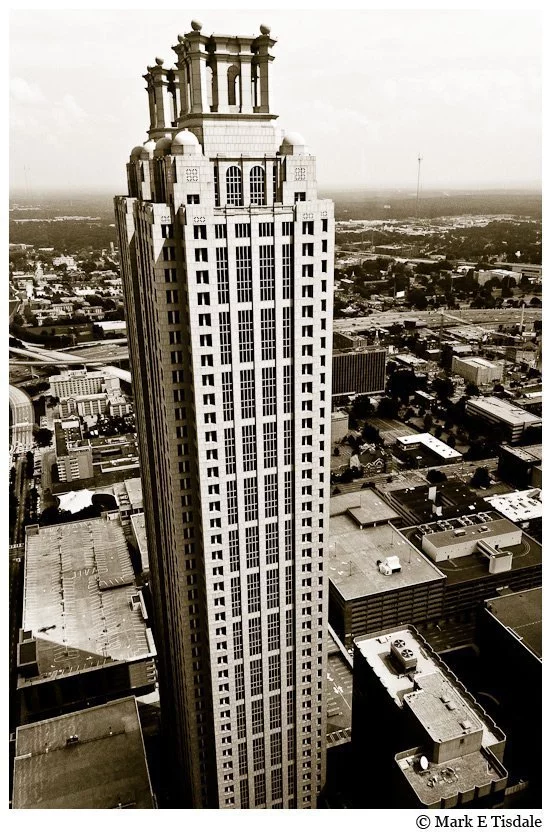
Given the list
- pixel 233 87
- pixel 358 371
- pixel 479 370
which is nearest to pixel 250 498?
pixel 233 87

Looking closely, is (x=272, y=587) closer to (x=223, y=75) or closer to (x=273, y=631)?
(x=273, y=631)

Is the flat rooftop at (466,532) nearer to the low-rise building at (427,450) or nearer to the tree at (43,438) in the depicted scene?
the low-rise building at (427,450)

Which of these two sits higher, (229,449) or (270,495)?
(229,449)

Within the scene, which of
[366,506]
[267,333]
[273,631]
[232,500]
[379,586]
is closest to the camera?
[267,333]

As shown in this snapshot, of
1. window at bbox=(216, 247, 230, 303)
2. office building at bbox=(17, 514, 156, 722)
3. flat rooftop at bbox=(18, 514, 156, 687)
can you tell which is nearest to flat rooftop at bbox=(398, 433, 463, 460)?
flat rooftop at bbox=(18, 514, 156, 687)

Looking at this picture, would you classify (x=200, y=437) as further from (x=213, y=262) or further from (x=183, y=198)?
(x=183, y=198)

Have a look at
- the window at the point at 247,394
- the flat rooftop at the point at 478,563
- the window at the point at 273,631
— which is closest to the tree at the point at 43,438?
the flat rooftop at the point at 478,563
